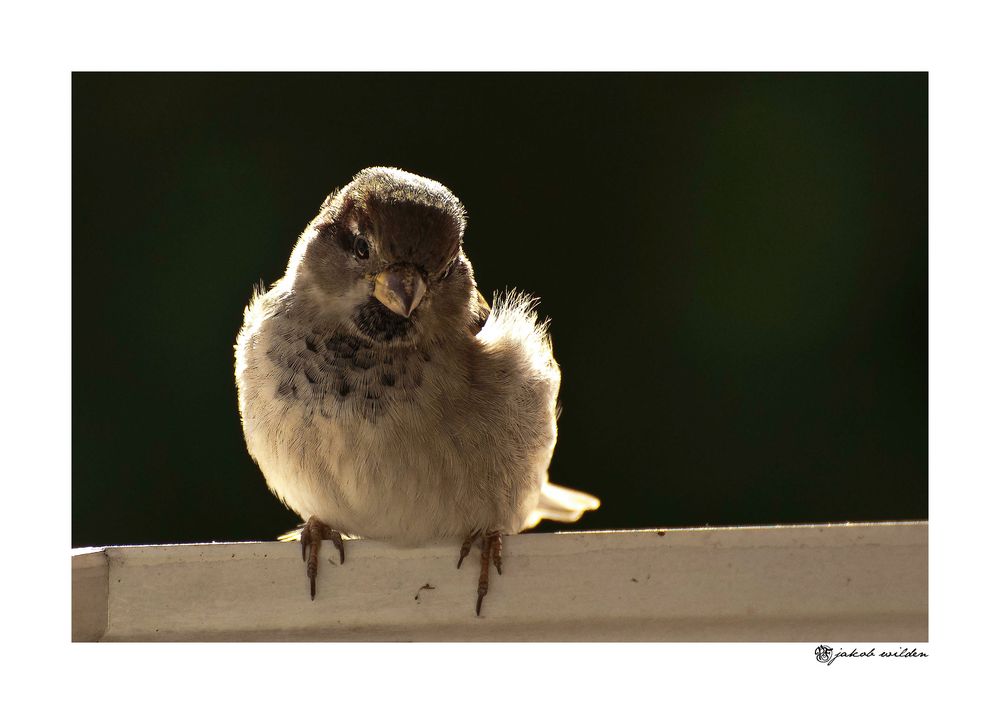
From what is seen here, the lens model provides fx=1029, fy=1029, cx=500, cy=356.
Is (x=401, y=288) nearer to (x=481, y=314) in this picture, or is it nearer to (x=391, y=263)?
(x=391, y=263)

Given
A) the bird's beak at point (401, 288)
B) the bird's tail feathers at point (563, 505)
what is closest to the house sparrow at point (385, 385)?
the bird's beak at point (401, 288)

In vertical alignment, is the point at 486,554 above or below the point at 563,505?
below

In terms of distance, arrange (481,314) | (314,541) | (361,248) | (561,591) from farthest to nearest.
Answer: (481,314) < (361,248) < (314,541) < (561,591)

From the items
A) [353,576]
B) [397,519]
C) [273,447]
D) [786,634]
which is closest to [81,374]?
[273,447]

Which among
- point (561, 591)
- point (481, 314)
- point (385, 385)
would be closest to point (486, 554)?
point (561, 591)

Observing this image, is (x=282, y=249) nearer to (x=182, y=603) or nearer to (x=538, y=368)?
(x=538, y=368)

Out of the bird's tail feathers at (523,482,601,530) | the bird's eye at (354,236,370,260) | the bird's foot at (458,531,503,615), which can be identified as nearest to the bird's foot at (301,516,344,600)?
the bird's foot at (458,531,503,615)

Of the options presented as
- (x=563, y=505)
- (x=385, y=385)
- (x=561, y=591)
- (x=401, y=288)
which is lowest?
(x=561, y=591)
